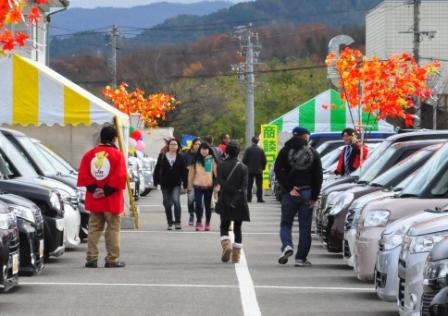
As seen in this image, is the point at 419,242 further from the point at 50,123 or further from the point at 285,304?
the point at 50,123

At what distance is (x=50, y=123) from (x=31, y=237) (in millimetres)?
9566

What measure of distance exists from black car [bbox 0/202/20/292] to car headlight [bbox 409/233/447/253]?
12.0 feet

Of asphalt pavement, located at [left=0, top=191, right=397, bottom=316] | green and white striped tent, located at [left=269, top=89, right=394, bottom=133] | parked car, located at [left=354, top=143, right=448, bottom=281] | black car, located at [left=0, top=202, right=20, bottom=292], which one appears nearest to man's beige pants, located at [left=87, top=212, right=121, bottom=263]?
asphalt pavement, located at [left=0, top=191, right=397, bottom=316]

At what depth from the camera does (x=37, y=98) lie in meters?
22.5

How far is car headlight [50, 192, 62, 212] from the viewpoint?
15.7m

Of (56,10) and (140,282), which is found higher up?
(56,10)

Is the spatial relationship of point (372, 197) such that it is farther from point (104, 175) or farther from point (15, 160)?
point (15, 160)

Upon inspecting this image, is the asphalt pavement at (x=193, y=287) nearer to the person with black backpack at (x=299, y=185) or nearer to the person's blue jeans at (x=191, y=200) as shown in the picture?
the person with black backpack at (x=299, y=185)

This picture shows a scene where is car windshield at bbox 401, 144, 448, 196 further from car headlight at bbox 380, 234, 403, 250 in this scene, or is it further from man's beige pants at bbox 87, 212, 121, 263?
man's beige pants at bbox 87, 212, 121, 263

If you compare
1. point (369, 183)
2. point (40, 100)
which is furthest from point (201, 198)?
point (369, 183)

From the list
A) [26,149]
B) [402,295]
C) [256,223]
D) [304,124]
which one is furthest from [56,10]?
[402,295]

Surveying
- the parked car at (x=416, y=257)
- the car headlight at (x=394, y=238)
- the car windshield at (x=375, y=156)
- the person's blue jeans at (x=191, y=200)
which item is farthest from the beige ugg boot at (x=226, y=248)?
the person's blue jeans at (x=191, y=200)

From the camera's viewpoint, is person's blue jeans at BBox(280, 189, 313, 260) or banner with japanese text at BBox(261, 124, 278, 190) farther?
banner with japanese text at BBox(261, 124, 278, 190)

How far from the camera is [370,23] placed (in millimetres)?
82812
